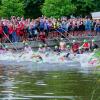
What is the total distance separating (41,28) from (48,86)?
25.9m

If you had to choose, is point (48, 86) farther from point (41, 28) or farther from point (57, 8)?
point (57, 8)

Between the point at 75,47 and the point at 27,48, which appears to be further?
the point at 27,48

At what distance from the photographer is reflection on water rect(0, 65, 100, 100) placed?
17841 mm

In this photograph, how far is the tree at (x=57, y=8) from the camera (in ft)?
188

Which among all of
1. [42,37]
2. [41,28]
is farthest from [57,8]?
[41,28]

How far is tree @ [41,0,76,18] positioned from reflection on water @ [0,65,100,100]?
3004 cm

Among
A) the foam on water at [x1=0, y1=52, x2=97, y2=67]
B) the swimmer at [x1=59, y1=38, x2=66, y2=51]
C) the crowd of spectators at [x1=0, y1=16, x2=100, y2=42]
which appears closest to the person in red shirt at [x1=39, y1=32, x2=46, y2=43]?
the crowd of spectators at [x1=0, y1=16, x2=100, y2=42]

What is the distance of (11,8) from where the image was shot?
5944cm

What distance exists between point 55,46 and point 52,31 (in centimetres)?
215

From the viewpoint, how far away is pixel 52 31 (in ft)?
159

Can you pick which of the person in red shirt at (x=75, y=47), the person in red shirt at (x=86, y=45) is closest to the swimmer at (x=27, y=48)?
the person in red shirt at (x=75, y=47)

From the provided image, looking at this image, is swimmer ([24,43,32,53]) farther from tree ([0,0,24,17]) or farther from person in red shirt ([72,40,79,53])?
tree ([0,0,24,17])

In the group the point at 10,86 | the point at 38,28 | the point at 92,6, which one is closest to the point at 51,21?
the point at 38,28

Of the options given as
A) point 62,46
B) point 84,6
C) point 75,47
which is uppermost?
point 84,6
